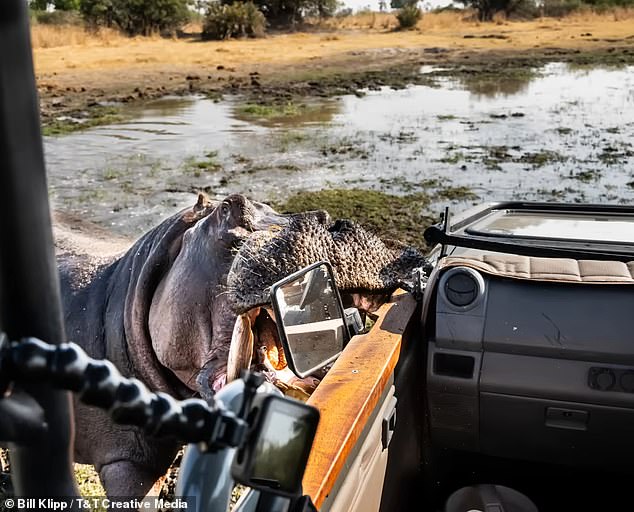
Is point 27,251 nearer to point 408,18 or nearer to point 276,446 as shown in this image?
point 276,446

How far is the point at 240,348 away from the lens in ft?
8.16

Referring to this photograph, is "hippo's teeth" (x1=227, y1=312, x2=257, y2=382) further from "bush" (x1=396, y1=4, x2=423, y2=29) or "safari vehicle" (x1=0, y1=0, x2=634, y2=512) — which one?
"bush" (x1=396, y1=4, x2=423, y2=29)

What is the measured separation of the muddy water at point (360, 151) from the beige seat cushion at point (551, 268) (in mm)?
5643

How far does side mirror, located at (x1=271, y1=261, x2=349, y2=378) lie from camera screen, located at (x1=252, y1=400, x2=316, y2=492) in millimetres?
1244

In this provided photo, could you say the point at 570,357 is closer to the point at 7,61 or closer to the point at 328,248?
the point at 328,248

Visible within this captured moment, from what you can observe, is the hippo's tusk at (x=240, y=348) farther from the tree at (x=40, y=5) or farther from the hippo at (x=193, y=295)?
the tree at (x=40, y=5)

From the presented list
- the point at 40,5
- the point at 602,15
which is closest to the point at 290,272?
the point at 40,5

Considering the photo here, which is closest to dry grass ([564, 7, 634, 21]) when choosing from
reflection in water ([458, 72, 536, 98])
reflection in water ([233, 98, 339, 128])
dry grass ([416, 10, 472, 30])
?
dry grass ([416, 10, 472, 30])

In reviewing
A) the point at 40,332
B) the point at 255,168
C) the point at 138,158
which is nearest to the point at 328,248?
the point at 40,332

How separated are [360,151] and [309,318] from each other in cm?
907

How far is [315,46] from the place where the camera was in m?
27.8

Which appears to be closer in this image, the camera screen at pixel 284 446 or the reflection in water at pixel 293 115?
the camera screen at pixel 284 446

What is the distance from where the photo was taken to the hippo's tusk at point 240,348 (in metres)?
2.44

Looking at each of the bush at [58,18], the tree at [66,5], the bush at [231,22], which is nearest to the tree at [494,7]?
the bush at [231,22]
